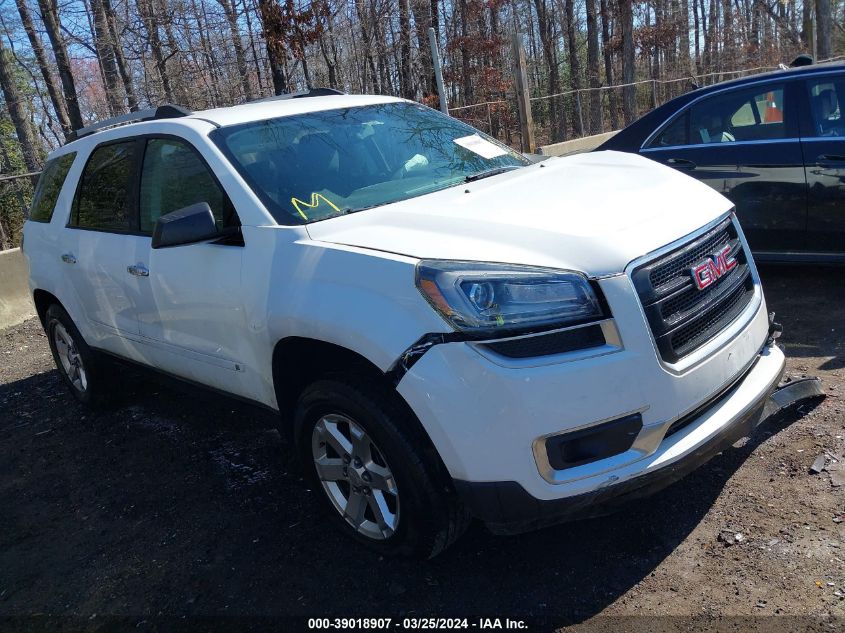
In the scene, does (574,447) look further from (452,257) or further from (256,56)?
(256,56)

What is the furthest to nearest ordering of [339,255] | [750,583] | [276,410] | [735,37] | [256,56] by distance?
1. [735,37]
2. [256,56]
3. [276,410]
4. [339,255]
5. [750,583]

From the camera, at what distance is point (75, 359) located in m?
5.48

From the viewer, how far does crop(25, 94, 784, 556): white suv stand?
250cm

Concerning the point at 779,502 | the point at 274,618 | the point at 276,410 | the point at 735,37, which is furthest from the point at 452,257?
the point at 735,37

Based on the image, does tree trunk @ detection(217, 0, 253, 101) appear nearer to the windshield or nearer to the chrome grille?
the windshield

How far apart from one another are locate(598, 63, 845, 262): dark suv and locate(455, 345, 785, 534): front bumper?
10.4 feet

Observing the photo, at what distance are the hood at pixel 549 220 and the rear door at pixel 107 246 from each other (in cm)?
167

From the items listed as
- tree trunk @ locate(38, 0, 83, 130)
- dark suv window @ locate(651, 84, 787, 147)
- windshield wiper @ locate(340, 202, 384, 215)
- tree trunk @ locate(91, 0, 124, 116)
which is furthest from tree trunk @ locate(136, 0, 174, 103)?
windshield wiper @ locate(340, 202, 384, 215)

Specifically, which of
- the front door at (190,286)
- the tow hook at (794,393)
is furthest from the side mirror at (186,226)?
the tow hook at (794,393)

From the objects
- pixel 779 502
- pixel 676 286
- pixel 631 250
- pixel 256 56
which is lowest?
pixel 779 502

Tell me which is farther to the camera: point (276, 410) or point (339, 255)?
point (276, 410)

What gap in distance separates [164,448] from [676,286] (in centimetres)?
337

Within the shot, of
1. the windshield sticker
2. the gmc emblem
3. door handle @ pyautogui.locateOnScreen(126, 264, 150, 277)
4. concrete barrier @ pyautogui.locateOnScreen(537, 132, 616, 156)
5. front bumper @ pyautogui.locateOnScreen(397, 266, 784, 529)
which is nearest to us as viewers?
front bumper @ pyautogui.locateOnScreen(397, 266, 784, 529)

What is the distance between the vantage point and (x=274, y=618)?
2895 millimetres
